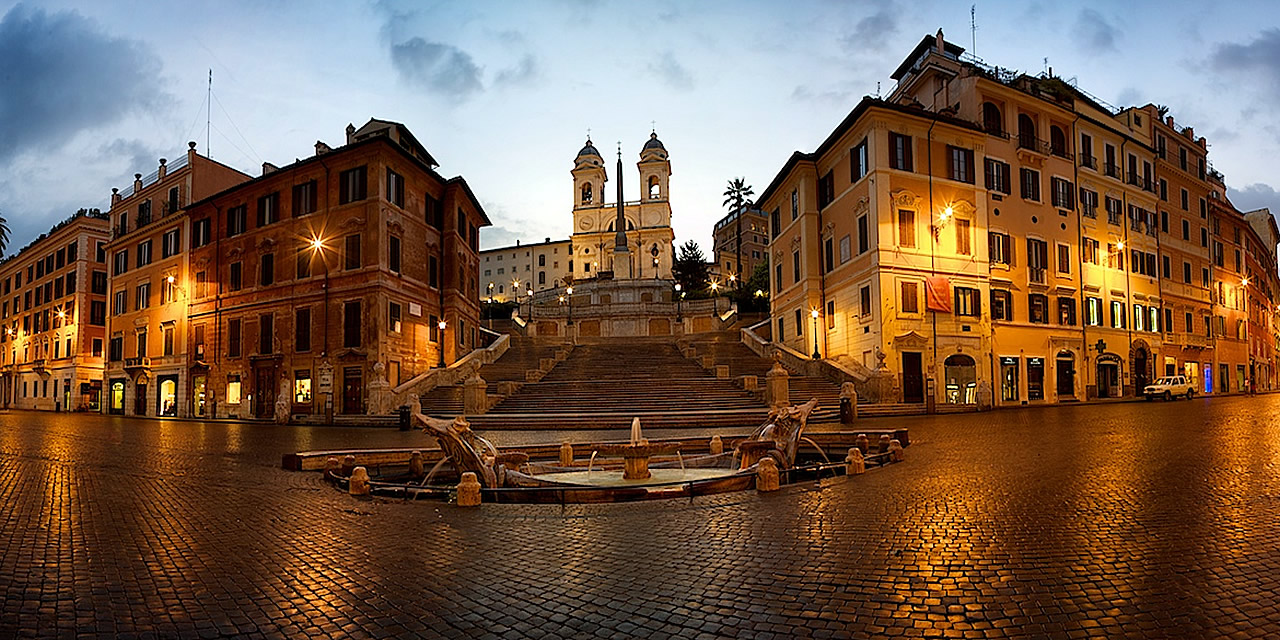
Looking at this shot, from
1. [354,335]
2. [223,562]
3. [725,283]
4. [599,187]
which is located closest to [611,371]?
[354,335]

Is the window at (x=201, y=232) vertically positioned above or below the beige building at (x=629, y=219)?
below

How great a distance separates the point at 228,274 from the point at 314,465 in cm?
3081

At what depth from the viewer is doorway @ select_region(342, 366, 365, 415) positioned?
33656mm

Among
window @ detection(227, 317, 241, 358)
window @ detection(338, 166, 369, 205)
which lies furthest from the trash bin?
window @ detection(227, 317, 241, 358)

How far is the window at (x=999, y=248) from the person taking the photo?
1428 inches

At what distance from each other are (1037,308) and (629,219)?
259 ft

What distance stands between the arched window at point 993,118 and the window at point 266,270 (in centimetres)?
3652

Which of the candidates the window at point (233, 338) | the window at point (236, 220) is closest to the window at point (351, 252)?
the window at point (236, 220)

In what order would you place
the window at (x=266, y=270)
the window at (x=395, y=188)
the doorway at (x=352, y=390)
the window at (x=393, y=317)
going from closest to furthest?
the doorway at (x=352, y=390) < the window at (x=393, y=317) < the window at (x=395, y=188) < the window at (x=266, y=270)

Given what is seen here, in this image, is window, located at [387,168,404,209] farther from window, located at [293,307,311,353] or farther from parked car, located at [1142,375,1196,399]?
parked car, located at [1142,375,1196,399]

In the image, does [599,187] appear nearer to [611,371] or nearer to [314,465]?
[611,371]

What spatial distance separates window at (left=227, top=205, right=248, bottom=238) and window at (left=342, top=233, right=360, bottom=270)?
851 cm

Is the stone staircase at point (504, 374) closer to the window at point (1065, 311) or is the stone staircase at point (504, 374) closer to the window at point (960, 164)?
the window at point (960, 164)

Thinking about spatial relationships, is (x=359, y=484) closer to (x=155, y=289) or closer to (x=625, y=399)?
(x=625, y=399)
